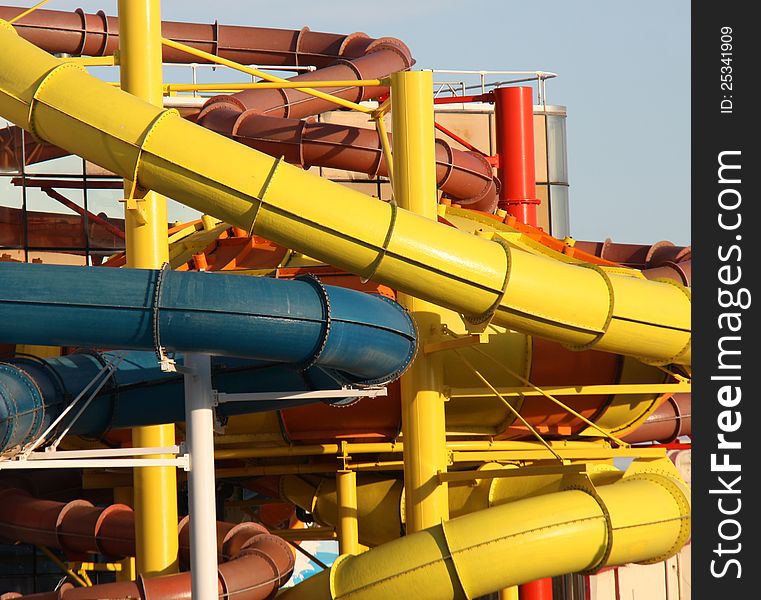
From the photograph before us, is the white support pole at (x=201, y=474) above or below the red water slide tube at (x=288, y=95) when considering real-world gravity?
below

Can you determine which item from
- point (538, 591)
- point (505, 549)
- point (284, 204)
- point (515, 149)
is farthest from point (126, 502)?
point (515, 149)

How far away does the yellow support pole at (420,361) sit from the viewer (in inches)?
584

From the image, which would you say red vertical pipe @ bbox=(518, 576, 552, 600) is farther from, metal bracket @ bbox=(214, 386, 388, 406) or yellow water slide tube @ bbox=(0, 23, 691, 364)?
metal bracket @ bbox=(214, 386, 388, 406)

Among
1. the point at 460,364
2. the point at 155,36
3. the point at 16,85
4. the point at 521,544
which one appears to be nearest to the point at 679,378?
the point at 460,364

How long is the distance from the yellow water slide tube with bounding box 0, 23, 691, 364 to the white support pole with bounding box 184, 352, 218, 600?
4.77 ft

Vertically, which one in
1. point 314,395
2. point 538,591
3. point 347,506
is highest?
point 314,395

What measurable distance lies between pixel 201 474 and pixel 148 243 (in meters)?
3.46

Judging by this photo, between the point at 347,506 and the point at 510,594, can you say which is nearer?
the point at 347,506

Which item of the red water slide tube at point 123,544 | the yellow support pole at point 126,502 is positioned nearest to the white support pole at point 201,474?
the red water slide tube at point 123,544

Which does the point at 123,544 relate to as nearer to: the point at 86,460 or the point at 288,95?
the point at 86,460

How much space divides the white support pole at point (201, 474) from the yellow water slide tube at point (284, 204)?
1.45m

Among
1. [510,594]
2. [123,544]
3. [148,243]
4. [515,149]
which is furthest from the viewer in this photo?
[515,149]

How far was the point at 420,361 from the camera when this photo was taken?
15.0 m

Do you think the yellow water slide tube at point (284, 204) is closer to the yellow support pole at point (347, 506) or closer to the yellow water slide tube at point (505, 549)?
the yellow water slide tube at point (505, 549)
